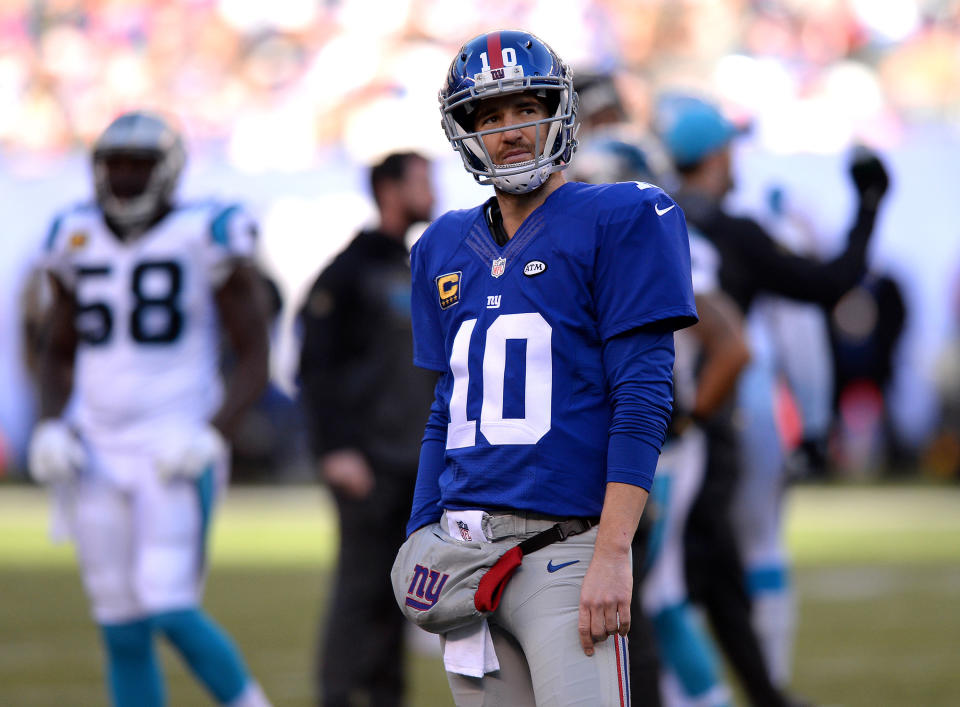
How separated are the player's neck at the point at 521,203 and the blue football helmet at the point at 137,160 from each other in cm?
193

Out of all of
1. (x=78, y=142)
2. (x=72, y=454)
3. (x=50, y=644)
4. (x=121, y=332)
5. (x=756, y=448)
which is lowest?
(x=50, y=644)

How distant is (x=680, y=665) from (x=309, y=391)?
4.93ft

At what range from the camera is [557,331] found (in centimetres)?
242

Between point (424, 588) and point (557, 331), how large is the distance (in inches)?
18.9

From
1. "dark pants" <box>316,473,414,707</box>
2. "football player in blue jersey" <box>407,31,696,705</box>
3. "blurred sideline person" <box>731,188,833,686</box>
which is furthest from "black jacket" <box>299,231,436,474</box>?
"football player in blue jersey" <box>407,31,696,705</box>

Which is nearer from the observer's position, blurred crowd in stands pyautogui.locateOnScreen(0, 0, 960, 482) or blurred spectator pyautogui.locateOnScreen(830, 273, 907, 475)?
blurred spectator pyautogui.locateOnScreen(830, 273, 907, 475)

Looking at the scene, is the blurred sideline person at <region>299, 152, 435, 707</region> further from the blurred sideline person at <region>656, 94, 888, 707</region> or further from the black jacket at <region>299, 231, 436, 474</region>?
the blurred sideline person at <region>656, 94, 888, 707</region>

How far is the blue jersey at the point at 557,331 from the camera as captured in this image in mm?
2393

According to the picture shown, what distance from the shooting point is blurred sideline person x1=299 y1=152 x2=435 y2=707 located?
183 inches

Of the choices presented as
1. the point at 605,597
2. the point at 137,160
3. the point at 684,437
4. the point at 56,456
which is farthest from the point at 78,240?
the point at 605,597

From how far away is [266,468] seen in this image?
16219mm

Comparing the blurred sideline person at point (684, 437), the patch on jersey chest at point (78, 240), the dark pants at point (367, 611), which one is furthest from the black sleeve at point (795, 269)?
the patch on jersey chest at point (78, 240)

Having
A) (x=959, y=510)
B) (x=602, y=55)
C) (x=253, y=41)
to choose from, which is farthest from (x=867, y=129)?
(x=253, y=41)

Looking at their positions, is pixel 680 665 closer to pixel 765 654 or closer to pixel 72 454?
pixel 765 654
